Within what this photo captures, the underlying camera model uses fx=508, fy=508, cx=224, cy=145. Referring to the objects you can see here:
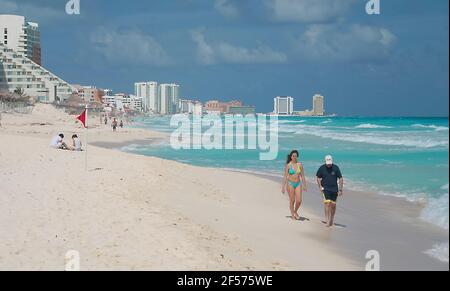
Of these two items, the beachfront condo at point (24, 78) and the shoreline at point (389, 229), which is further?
the beachfront condo at point (24, 78)

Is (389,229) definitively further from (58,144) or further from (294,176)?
→ (58,144)

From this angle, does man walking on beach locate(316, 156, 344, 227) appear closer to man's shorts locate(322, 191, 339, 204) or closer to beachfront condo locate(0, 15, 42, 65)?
man's shorts locate(322, 191, 339, 204)

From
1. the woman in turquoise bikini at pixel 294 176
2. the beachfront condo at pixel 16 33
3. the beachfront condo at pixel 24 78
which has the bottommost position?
the woman in turquoise bikini at pixel 294 176

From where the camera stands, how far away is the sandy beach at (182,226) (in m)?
6.39

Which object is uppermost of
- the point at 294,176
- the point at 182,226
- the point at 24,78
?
the point at 24,78

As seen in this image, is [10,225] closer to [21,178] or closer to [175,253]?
[175,253]

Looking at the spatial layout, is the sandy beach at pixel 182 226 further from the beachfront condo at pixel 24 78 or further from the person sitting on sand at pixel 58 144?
the beachfront condo at pixel 24 78

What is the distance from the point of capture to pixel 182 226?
8156 mm

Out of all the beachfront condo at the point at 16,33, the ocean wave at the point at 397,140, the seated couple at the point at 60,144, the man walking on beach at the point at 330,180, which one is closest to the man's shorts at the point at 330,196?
the man walking on beach at the point at 330,180

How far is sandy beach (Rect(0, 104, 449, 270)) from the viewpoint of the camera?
21.0 feet

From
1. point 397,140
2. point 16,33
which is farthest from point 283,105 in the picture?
point 397,140

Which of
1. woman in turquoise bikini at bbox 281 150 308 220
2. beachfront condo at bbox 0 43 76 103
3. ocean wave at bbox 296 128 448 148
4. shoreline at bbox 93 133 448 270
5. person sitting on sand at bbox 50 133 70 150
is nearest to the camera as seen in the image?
shoreline at bbox 93 133 448 270

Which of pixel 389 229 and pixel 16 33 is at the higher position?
pixel 16 33

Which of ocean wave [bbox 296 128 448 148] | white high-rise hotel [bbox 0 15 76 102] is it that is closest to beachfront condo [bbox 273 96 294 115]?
white high-rise hotel [bbox 0 15 76 102]
